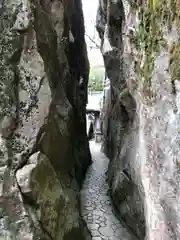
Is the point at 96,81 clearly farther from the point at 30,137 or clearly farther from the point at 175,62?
the point at 175,62

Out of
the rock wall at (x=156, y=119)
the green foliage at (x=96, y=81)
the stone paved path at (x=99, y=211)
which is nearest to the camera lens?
the rock wall at (x=156, y=119)

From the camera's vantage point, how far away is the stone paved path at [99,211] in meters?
7.23

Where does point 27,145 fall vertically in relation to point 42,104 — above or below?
below

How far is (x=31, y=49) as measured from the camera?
596 centimetres

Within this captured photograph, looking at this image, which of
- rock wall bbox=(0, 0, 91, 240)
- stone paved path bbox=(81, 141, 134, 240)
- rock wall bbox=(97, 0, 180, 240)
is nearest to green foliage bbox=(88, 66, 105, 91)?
stone paved path bbox=(81, 141, 134, 240)

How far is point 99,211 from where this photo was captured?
8461 millimetres

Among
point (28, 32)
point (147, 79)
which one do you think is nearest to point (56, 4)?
point (28, 32)

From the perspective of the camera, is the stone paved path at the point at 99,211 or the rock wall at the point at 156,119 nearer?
the rock wall at the point at 156,119

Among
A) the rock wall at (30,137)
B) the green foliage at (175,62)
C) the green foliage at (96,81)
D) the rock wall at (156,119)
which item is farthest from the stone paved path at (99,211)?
the green foliage at (96,81)

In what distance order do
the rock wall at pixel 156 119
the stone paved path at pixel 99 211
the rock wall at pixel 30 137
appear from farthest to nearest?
the stone paved path at pixel 99 211, the rock wall at pixel 30 137, the rock wall at pixel 156 119

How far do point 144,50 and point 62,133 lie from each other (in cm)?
283

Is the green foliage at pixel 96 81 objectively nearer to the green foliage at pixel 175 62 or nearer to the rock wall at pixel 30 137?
the rock wall at pixel 30 137

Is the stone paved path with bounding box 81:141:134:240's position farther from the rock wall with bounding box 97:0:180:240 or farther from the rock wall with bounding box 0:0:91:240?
the rock wall with bounding box 0:0:91:240

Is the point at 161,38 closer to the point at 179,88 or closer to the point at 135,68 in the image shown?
the point at 179,88
